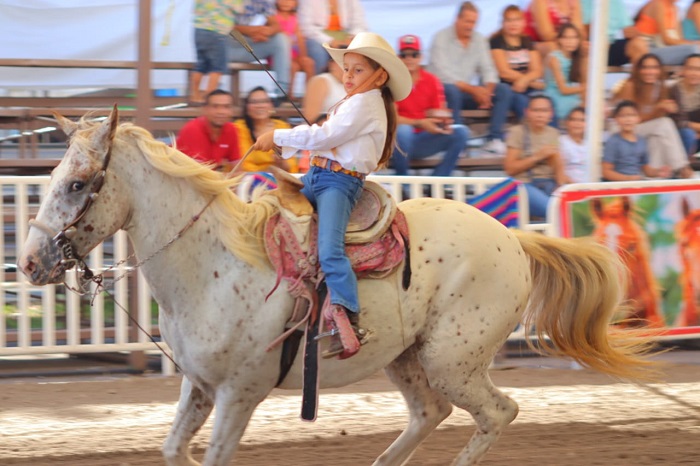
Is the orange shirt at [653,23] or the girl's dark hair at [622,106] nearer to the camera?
the girl's dark hair at [622,106]

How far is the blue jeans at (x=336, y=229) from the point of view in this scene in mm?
4398

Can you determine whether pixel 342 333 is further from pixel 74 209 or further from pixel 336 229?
pixel 74 209

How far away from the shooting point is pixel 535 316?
541 centimetres

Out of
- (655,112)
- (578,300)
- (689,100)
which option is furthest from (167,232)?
(689,100)

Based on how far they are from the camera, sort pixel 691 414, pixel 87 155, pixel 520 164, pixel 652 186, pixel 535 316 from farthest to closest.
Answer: pixel 520 164
pixel 652 186
pixel 691 414
pixel 535 316
pixel 87 155

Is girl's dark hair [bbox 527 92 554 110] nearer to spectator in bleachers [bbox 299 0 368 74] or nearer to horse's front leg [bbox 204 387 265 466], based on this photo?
spectator in bleachers [bbox 299 0 368 74]

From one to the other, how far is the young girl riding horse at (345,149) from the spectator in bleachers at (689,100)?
18.7ft

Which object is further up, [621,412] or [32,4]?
[32,4]

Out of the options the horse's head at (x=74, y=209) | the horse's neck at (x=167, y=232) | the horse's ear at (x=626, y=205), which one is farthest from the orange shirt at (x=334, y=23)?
the horse's head at (x=74, y=209)

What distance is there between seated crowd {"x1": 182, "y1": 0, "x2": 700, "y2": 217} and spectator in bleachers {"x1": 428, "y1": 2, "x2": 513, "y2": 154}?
0.01 meters

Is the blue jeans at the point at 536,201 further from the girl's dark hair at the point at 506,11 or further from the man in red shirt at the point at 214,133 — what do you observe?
the man in red shirt at the point at 214,133

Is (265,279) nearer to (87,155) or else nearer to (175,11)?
(87,155)

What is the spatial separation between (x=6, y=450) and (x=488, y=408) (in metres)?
2.53

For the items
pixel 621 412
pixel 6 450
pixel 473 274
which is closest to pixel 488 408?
pixel 473 274
